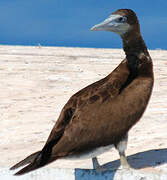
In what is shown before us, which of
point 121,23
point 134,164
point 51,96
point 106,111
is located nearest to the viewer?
point 106,111

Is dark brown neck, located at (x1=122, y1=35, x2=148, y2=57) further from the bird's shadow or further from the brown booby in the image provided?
the bird's shadow

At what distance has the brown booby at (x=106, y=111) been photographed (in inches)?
192

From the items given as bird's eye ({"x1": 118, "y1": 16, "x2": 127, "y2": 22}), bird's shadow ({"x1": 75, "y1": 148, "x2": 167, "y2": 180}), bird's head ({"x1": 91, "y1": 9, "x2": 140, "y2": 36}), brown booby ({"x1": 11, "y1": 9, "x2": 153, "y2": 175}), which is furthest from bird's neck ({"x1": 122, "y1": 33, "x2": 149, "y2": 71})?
bird's shadow ({"x1": 75, "y1": 148, "x2": 167, "y2": 180})

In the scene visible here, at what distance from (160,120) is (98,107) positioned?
4024mm

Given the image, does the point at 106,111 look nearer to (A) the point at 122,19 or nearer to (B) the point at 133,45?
(B) the point at 133,45

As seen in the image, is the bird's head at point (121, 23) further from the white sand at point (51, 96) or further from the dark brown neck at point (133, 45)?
the white sand at point (51, 96)

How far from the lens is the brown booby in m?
4.87

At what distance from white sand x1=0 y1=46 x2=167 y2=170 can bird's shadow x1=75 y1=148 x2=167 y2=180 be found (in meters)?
0.01

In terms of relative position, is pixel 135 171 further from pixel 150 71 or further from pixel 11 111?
pixel 11 111

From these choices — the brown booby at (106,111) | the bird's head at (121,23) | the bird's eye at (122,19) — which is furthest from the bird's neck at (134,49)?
the bird's eye at (122,19)

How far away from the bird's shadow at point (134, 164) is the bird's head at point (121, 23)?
1.70 meters

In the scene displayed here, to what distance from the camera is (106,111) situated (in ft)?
16.3

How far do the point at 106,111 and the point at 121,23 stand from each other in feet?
3.57

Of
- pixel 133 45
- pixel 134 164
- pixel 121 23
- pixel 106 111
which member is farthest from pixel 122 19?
pixel 134 164
